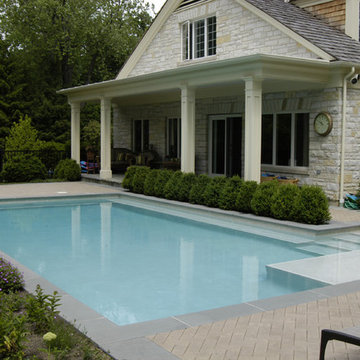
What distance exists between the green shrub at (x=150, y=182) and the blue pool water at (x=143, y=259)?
1.69 meters

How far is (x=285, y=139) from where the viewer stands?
589 inches

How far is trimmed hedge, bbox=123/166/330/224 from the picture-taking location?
1045cm

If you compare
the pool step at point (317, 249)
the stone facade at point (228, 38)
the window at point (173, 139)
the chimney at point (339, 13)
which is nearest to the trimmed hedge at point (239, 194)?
the pool step at point (317, 249)

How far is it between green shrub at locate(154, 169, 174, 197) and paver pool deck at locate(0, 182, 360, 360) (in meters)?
9.03

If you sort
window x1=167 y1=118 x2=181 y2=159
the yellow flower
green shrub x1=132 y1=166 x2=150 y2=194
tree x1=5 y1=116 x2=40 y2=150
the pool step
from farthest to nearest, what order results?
tree x1=5 y1=116 x2=40 y2=150
window x1=167 y1=118 x2=181 y2=159
green shrub x1=132 y1=166 x2=150 y2=194
the pool step
the yellow flower

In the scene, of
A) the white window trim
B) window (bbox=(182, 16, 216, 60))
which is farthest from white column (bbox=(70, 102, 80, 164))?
the white window trim

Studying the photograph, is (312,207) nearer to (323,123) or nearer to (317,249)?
(317,249)

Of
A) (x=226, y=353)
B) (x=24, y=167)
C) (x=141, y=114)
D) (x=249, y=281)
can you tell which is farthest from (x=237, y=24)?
(x=226, y=353)

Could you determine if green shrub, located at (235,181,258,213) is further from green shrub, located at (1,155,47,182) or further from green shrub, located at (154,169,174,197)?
green shrub, located at (1,155,47,182)

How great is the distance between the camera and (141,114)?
21484 mm

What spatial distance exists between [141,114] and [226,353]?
18.0 meters

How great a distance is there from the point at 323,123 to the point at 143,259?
22.9 ft

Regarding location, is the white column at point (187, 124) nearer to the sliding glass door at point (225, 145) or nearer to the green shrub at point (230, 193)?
the green shrub at point (230, 193)

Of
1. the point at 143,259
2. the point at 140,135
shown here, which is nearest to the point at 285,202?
the point at 143,259
